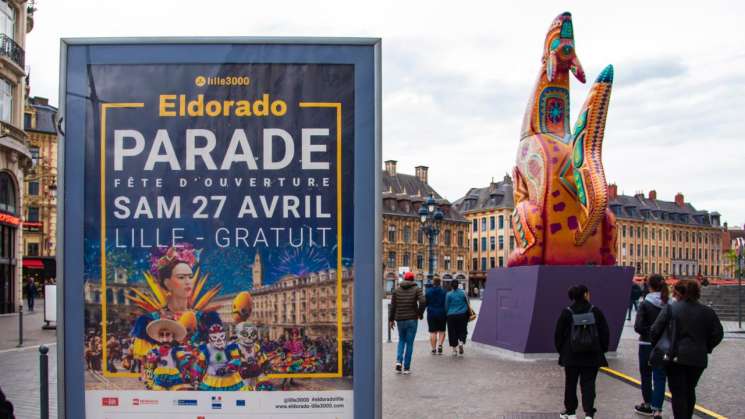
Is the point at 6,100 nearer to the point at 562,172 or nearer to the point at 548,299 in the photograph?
the point at 562,172

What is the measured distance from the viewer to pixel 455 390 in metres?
10.2

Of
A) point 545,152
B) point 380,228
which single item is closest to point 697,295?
point 380,228

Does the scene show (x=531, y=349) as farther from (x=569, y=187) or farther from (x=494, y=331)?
(x=569, y=187)

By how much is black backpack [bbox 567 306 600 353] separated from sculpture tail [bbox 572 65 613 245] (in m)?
5.47

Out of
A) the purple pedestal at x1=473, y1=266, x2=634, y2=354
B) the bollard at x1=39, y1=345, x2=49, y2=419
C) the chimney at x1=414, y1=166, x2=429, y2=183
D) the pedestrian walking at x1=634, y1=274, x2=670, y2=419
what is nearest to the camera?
the bollard at x1=39, y1=345, x2=49, y2=419

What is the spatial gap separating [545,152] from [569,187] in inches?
29.6

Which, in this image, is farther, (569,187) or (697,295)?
(569,187)

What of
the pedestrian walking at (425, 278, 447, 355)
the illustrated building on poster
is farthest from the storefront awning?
the illustrated building on poster

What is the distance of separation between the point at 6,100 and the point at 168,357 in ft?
95.4

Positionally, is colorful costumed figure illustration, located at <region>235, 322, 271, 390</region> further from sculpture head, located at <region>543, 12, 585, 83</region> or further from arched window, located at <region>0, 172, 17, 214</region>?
arched window, located at <region>0, 172, 17, 214</region>

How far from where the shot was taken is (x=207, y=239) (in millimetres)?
3441

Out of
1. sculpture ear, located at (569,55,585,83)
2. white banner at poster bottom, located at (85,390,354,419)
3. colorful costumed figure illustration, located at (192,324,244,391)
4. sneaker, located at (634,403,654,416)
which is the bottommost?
sneaker, located at (634,403,654,416)

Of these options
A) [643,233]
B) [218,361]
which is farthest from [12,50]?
[643,233]

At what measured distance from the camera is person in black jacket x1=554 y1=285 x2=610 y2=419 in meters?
7.58
